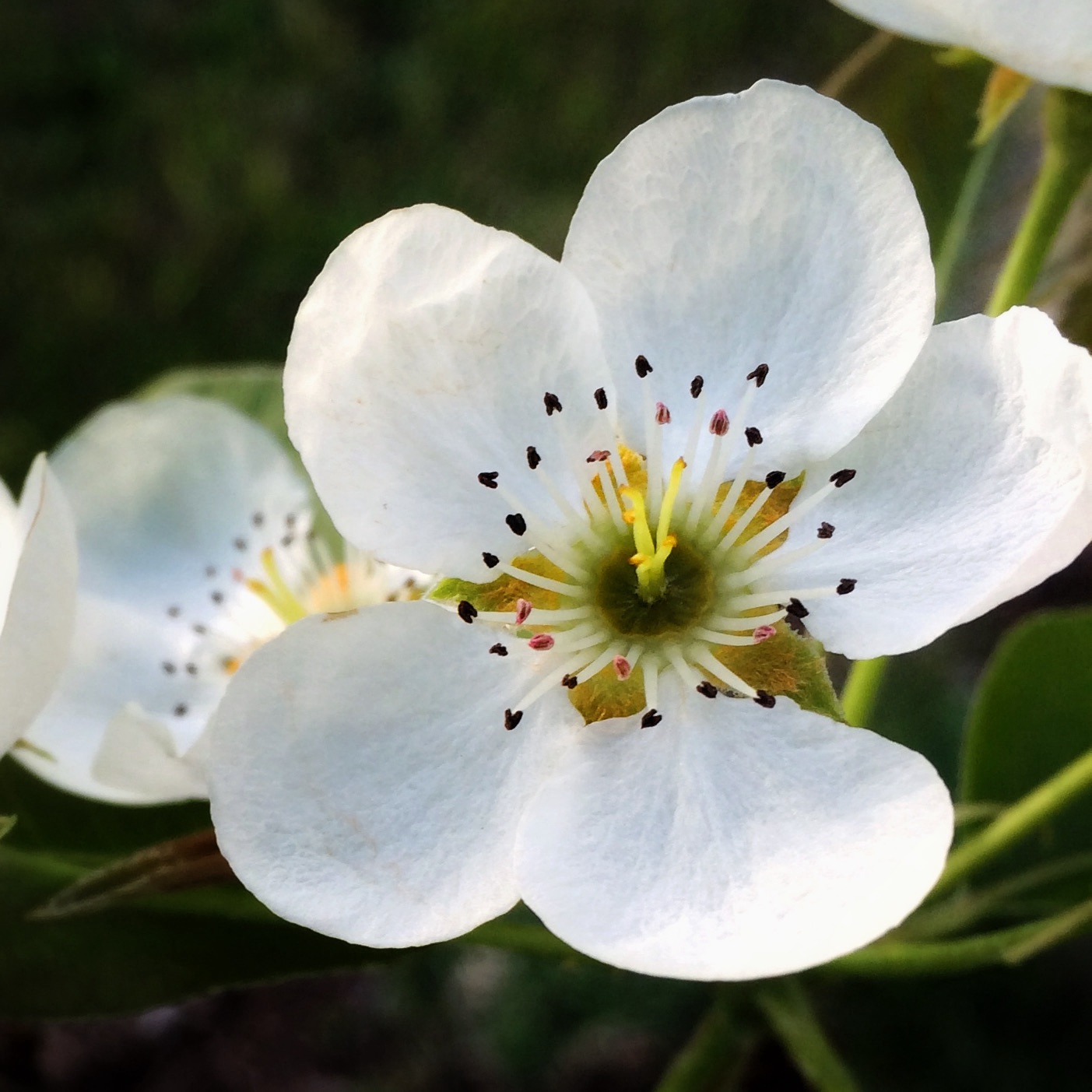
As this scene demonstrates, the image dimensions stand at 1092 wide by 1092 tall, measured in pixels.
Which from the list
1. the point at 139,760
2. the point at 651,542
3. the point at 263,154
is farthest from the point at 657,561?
the point at 263,154

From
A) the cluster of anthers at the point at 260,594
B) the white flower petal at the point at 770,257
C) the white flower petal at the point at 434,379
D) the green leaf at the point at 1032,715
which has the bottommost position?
the cluster of anthers at the point at 260,594

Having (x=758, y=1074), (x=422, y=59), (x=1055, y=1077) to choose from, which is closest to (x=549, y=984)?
(x=758, y=1074)

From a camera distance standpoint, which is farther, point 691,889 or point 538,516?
point 538,516

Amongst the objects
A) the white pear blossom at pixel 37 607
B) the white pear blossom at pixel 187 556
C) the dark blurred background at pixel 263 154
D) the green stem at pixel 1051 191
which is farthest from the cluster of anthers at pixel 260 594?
the dark blurred background at pixel 263 154

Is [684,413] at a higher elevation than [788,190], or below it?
below

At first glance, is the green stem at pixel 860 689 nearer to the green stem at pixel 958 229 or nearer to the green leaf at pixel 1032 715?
the green leaf at pixel 1032 715

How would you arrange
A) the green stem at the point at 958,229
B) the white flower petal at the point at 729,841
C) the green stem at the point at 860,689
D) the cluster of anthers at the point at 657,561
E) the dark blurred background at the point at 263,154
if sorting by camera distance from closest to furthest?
1. the white flower petal at the point at 729,841
2. the cluster of anthers at the point at 657,561
3. the green stem at the point at 860,689
4. the green stem at the point at 958,229
5. the dark blurred background at the point at 263,154

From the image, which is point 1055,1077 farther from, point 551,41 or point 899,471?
point 551,41

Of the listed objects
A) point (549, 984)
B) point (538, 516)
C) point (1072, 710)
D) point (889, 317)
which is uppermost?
point (889, 317)
